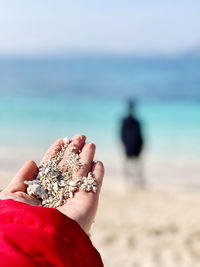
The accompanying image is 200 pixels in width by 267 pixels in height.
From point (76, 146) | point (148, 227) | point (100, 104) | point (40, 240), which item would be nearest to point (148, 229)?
point (148, 227)

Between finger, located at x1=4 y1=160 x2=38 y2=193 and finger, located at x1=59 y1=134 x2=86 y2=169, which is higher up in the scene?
finger, located at x1=59 y1=134 x2=86 y2=169

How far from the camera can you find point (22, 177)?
1.98 meters

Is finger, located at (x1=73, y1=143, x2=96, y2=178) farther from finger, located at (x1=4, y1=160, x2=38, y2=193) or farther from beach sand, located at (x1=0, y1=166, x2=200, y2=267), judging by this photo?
beach sand, located at (x1=0, y1=166, x2=200, y2=267)

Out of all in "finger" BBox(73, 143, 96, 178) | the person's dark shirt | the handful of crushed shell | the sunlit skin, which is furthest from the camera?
the person's dark shirt

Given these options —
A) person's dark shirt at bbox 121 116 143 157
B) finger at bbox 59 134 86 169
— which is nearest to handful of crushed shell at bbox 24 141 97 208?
finger at bbox 59 134 86 169

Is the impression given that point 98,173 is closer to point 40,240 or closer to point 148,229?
point 40,240

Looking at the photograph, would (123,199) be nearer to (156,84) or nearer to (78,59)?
(156,84)

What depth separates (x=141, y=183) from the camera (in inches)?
342

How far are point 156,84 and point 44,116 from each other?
1685 cm

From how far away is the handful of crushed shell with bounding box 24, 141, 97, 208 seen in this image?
6.13ft

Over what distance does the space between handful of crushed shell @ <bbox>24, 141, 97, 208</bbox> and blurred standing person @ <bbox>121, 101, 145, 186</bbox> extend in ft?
19.0

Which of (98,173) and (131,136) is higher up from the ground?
(98,173)

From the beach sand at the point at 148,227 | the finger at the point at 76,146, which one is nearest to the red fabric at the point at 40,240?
the finger at the point at 76,146

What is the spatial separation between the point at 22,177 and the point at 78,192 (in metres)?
0.31
